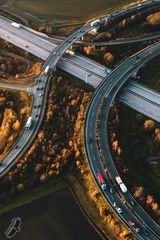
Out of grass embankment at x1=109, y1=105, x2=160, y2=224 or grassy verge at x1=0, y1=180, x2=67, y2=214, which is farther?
grassy verge at x1=0, y1=180, x2=67, y2=214

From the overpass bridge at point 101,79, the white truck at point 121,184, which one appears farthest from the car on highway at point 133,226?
the overpass bridge at point 101,79

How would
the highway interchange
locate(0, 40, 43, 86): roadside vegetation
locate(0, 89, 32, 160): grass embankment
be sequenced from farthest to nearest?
locate(0, 40, 43, 86): roadside vegetation → locate(0, 89, 32, 160): grass embankment → the highway interchange

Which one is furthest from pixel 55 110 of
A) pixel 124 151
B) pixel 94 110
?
pixel 124 151

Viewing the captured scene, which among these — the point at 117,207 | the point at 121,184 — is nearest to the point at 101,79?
the point at 121,184

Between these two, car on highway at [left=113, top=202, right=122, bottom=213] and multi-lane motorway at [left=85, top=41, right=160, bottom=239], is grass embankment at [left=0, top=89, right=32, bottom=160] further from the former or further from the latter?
car on highway at [left=113, top=202, right=122, bottom=213]

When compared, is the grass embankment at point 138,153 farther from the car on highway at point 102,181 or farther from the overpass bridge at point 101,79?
the car on highway at point 102,181

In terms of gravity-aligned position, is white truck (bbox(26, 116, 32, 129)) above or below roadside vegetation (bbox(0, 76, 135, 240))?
above

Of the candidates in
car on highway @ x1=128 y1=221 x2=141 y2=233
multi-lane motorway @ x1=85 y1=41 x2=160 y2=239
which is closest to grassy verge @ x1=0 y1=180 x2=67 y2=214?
multi-lane motorway @ x1=85 y1=41 x2=160 y2=239
